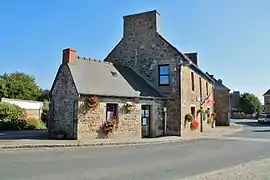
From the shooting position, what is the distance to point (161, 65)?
83.0ft

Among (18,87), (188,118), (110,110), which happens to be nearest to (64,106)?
(110,110)

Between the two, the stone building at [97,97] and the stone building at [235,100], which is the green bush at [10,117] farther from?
the stone building at [235,100]

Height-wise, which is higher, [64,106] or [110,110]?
[64,106]

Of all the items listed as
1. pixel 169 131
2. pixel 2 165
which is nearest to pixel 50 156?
pixel 2 165

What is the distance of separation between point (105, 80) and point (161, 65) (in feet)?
17.6

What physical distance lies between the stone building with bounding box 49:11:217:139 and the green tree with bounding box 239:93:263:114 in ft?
151

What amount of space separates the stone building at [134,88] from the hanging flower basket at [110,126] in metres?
0.23

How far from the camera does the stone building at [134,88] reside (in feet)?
64.6

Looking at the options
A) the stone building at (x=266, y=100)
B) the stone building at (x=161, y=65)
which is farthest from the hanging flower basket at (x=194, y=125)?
the stone building at (x=266, y=100)

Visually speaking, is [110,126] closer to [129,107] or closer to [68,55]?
[129,107]

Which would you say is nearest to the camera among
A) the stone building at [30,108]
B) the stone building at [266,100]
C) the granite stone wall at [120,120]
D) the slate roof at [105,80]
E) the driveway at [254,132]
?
the granite stone wall at [120,120]

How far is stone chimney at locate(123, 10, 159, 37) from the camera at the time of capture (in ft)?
85.9

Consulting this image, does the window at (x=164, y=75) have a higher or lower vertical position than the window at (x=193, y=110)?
higher

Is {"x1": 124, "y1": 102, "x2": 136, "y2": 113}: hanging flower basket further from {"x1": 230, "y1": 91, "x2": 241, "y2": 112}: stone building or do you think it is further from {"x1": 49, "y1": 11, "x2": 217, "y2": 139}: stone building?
{"x1": 230, "y1": 91, "x2": 241, "y2": 112}: stone building
